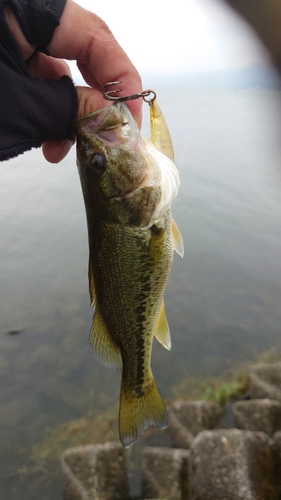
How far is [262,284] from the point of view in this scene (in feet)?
27.4

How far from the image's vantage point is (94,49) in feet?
4.62

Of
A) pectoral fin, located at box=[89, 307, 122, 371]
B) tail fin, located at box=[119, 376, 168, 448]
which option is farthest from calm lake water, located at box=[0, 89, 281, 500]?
tail fin, located at box=[119, 376, 168, 448]

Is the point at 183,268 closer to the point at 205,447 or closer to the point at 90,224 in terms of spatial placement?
the point at 205,447

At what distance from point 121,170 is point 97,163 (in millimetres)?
110

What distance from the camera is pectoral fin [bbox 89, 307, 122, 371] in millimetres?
1628

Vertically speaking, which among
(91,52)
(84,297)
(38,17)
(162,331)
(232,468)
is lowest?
(84,297)

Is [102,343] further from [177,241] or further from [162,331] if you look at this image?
[177,241]

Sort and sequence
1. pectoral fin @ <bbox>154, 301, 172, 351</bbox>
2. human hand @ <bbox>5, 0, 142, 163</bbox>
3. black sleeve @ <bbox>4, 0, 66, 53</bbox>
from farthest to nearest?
pectoral fin @ <bbox>154, 301, 172, 351</bbox> → human hand @ <bbox>5, 0, 142, 163</bbox> → black sleeve @ <bbox>4, 0, 66, 53</bbox>

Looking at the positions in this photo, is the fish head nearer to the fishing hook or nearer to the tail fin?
the fishing hook

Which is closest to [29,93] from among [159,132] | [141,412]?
[159,132]

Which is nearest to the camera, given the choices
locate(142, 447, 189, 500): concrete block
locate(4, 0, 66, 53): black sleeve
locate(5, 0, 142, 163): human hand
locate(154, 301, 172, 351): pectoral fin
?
locate(4, 0, 66, 53): black sleeve

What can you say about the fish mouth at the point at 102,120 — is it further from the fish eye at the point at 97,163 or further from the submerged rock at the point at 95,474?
the submerged rock at the point at 95,474

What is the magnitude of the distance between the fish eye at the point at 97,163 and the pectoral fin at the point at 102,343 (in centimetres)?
68

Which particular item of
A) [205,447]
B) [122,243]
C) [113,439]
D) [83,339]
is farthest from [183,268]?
[122,243]
